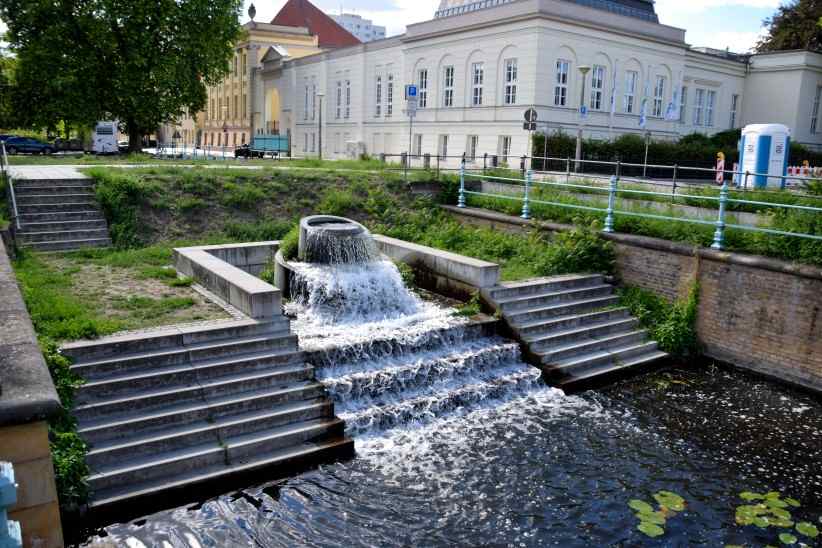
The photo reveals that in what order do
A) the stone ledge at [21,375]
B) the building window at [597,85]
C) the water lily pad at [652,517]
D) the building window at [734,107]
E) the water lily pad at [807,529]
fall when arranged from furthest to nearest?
1. the building window at [734,107]
2. the building window at [597,85]
3. the water lily pad at [652,517]
4. the water lily pad at [807,529]
5. the stone ledge at [21,375]

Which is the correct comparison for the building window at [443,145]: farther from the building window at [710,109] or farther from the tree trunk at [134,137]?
the building window at [710,109]

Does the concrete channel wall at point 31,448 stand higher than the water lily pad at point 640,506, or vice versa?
the concrete channel wall at point 31,448

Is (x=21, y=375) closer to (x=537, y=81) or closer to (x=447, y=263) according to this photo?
(x=447, y=263)

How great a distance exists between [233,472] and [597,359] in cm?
663

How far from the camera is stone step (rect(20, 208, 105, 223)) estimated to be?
14875 millimetres

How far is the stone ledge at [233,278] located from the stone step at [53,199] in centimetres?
452

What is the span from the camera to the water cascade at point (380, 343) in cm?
958

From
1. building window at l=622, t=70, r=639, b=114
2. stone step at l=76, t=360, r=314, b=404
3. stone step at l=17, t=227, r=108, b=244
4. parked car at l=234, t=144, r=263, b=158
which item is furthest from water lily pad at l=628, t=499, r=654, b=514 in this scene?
parked car at l=234, t=144, r=263, b=158

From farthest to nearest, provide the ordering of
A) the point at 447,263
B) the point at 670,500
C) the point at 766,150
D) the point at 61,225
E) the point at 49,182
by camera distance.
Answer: the point at 766,150
the point at 49,182
the point at 61,225
the point at 447,263
the point at 670,500

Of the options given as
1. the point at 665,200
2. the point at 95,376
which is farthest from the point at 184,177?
the point at 665,200

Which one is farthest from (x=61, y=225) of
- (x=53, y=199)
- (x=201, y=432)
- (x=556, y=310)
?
(x=556, y=310)

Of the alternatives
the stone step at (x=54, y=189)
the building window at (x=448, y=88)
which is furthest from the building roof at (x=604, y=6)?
the stone step at (x=54, y=189)

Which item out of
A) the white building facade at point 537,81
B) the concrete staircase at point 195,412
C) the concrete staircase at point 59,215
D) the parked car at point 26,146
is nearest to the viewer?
the concrete staircase at point 195,412

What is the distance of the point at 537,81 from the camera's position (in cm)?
3269
